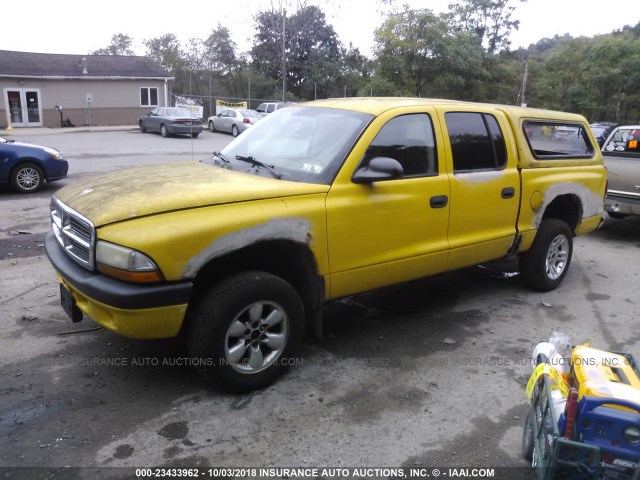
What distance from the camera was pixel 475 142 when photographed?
182 inches

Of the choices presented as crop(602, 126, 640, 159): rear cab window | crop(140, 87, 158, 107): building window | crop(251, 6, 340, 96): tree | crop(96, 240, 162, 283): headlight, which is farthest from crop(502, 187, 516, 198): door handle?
crop(251, 6, 340, 96): tree

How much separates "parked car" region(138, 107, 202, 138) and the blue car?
45.7 ft

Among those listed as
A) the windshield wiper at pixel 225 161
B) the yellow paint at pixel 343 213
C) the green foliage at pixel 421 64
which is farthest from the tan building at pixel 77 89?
the yellow paint at pixel 343 213

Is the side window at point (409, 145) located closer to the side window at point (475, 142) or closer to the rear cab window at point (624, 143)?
the side window at point (475, 142)

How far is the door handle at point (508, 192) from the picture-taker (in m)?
4.78

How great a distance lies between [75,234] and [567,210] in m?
4.93

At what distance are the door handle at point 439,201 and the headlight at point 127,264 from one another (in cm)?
221

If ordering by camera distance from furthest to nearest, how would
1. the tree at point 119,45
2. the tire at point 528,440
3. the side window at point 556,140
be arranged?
1. the tree at point 119,45
2. the side window at point 556,140
3. the tire at point 528,440

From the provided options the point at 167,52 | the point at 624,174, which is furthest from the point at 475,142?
the point at 167,52

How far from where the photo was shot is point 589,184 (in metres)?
5.69

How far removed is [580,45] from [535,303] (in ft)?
132

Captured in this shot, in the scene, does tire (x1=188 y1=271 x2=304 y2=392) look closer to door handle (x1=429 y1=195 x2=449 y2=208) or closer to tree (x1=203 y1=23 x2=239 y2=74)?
door handle (x1=429 y1=195 x2=449 y2=208)

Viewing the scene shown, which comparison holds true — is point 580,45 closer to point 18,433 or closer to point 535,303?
point 535,303

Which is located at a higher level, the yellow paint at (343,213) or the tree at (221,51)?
the tree at (221,51)
